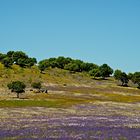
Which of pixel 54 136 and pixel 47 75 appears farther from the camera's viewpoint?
pixel 47 75

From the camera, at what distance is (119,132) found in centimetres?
3484

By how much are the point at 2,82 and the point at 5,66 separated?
3463 cm

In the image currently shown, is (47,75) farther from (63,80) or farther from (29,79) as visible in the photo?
(29,79)

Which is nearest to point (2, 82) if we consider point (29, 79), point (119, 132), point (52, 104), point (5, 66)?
point (29, 79)

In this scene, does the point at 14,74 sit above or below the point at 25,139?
above

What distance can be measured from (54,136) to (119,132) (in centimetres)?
602

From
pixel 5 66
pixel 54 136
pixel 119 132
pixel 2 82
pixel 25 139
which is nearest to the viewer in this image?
pixel 25 139

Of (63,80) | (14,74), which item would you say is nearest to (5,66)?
(14,74)

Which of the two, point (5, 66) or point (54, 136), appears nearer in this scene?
point (54, 136)

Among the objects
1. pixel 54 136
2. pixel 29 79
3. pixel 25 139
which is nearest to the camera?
pixel 25 139

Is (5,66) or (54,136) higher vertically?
(5,66)

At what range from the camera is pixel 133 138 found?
30016mm

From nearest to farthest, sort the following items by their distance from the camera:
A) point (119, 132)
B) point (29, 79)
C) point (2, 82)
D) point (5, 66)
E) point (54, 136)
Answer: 1. point (54, 136)
2. point (119, 132)
3. point (2, 82)
4. point (29, 79)
5. point (5, 66)

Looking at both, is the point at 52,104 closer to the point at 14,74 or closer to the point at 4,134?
the point at 4,134
